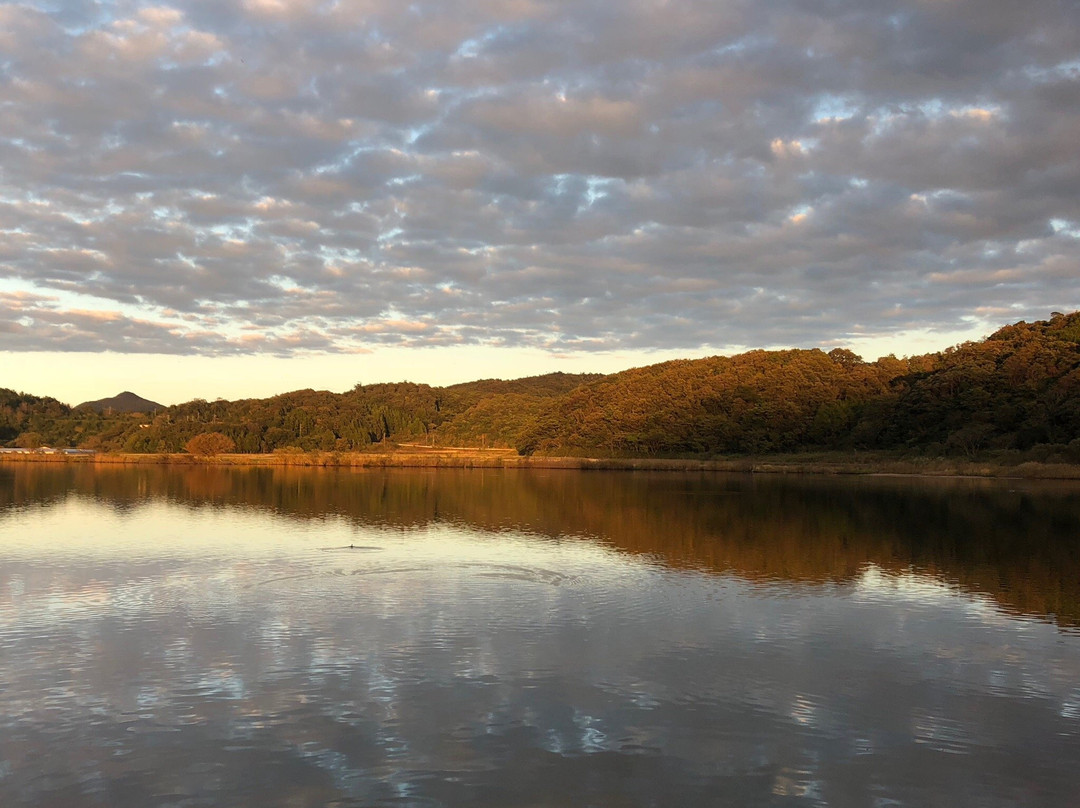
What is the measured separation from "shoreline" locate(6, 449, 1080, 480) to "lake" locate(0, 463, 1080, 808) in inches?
1757

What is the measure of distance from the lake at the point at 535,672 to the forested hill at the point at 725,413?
56874mm

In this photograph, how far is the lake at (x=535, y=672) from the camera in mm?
7848

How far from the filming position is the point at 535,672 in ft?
36.9

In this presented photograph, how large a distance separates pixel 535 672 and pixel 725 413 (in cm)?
9840

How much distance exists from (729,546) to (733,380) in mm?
90637

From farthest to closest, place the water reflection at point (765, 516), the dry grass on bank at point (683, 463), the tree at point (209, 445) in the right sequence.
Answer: the tree at point (209, 445) → the dry grass on bank at point (683, 463) → the water reflection at point (765, 516)

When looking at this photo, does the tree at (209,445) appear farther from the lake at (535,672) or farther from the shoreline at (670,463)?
the lake at (535,672)

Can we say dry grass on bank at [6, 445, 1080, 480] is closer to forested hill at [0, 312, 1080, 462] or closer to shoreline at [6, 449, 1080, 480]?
shoreline at [6, 449, 1080, 480]

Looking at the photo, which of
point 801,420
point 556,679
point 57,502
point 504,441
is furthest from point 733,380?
point 556,679

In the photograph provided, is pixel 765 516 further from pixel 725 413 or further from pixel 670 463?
pixel 725 413

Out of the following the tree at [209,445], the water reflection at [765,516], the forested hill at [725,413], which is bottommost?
the water reflection at [765,516]

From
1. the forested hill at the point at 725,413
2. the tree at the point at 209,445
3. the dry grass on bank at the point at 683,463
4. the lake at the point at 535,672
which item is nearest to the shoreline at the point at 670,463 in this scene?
the dry grass on bank at the point at 683,463

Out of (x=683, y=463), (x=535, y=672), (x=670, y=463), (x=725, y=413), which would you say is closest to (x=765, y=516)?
(x=535, y=672)

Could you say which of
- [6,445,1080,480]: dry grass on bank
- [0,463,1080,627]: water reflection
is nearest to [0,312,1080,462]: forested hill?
[6,445,1080,480]: dry grass on bank
